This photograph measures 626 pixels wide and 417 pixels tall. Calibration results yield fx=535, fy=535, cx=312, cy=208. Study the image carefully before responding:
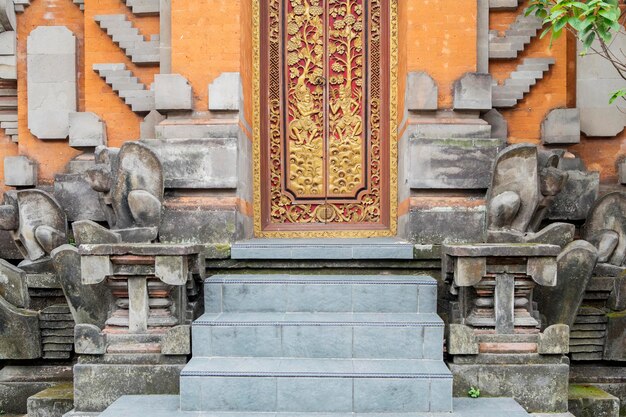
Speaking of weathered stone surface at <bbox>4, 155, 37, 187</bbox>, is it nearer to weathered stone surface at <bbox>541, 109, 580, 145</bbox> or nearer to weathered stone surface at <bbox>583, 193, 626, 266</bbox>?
weathered stone surface at <bbox>541, 109, 580, 145</bbox>

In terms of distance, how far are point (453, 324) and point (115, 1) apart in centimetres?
508

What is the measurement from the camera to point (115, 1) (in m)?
6.10

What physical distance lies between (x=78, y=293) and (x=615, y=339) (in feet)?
15.1

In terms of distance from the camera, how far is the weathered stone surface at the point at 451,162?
5.11 meters

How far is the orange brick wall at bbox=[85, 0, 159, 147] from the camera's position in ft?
20.0

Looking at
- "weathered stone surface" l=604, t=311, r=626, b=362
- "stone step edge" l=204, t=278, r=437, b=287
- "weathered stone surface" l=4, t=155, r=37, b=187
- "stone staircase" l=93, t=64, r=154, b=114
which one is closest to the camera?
"stone step edge" l=204, t=278, r=437, b=287

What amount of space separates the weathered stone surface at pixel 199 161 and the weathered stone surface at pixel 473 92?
2277mm

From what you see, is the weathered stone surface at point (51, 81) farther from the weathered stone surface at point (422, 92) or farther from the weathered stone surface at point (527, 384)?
the weathered stone surface at point (527, 384)

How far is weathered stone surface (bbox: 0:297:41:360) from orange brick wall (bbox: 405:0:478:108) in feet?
14.2

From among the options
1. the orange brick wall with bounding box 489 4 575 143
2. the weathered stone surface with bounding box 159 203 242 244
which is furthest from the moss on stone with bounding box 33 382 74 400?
the orange brick wall with bounding box 489 4 575 143

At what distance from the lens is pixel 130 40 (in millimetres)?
6012

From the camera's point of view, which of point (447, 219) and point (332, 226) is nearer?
point (447, 219)

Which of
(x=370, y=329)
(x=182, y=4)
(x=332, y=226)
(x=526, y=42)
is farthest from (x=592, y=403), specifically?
(x=182, y=4)

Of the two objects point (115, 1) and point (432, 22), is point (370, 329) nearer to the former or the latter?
point (432, 22)
